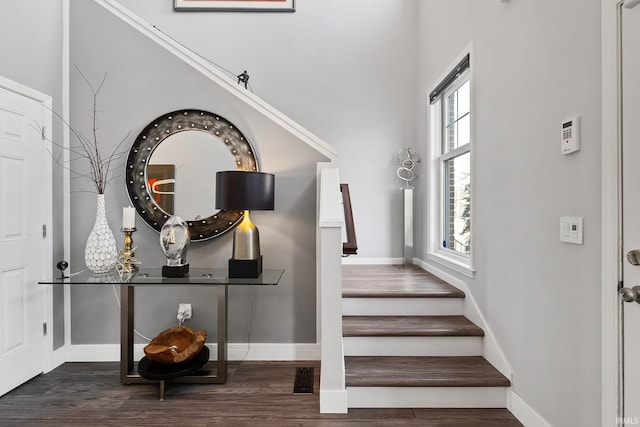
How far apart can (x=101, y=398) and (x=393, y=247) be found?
2871 mm

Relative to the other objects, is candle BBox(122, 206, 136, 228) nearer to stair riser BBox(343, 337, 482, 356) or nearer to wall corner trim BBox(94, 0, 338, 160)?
wall corner trim BBox(94, 0, 338, 160)

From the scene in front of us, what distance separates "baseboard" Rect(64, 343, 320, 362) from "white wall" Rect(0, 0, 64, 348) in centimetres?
20

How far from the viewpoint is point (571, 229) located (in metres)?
1.59

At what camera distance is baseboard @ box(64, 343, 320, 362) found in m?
2.77

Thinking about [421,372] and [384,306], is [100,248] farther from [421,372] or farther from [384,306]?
[421,372]

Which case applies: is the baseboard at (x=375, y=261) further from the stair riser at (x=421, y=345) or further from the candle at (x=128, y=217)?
the candle at (x=128, y=217)

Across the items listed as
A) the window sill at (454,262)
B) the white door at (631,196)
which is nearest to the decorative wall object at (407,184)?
the window sill at (454,262)

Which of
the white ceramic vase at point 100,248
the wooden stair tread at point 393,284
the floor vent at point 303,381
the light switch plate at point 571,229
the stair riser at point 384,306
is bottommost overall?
the floor vent at point 303,381

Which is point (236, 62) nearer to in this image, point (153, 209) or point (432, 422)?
point (153, 209)

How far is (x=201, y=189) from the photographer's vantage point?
8.98 feet

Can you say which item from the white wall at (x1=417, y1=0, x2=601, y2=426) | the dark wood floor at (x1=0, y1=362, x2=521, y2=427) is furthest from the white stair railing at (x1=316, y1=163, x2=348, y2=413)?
the white wall at (x1=417, y1=0, x2=601, y2=426)

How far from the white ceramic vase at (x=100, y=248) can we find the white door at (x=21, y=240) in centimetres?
41

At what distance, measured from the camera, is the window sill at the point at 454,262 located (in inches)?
103

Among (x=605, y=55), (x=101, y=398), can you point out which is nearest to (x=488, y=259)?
(x=605, y=55)
